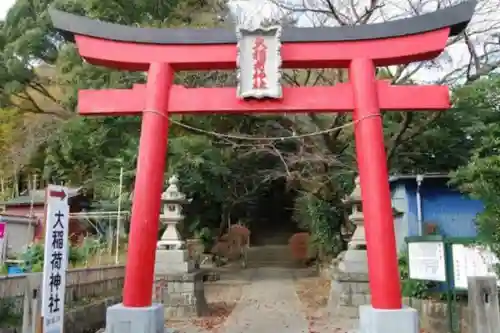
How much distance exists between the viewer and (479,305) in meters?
6.55

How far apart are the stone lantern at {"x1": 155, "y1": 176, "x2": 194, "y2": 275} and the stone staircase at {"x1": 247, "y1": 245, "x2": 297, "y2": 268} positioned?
43.0ft

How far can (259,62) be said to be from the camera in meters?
7.73

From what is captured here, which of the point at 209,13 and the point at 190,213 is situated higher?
the point at 209,13

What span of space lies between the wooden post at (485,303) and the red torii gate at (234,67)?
6.50ft

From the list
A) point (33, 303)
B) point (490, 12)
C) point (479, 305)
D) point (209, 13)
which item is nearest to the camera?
point (33, 303)

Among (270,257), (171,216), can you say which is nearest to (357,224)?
(171,216)

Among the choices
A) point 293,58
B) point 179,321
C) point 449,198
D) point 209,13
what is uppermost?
point 209,13

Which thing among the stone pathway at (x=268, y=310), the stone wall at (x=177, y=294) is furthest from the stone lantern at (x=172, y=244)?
the stone pathway at (x=268, y=310)

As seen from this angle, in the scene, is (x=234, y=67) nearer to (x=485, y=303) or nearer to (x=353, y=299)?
(x=485, y=303)

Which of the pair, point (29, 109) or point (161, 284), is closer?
point (161, 284)

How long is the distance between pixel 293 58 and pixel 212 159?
10.6 meters

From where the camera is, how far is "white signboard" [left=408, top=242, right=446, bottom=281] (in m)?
7.84

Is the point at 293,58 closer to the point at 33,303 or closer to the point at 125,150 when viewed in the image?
the point at 33,303

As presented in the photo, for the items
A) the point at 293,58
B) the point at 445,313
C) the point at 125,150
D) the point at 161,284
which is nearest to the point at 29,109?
the point at 125,150
